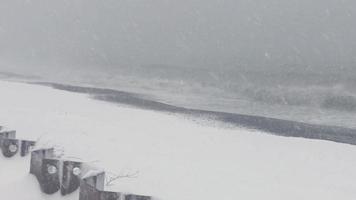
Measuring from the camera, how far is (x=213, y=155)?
49.2ft

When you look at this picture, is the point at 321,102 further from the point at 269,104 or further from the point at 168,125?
the point at 168,125

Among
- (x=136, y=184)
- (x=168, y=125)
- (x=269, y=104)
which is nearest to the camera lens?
(x=136, y=184)

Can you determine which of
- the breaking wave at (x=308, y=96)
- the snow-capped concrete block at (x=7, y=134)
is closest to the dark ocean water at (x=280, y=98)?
the breaking wave at (x=308, y=96)

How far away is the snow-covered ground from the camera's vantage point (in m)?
9.38

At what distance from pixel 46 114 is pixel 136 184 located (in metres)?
12.2

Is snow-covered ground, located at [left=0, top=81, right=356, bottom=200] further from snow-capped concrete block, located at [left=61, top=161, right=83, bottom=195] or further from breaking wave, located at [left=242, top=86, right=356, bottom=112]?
breaking wave, located at [left=242, top=86, right=356, bottom=112]

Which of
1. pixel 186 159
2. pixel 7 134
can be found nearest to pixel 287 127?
pixel 186 159

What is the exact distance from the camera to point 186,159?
13570mm

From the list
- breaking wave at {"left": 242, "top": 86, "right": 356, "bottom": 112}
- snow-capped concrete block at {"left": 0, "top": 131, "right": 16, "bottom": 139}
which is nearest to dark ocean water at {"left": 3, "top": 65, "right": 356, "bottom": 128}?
breaking wave at {"left": 242, "top": 86, "right": 356, "bottom": 112}

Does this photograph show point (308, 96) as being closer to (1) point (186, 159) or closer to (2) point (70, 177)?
(1) point (186, 159)

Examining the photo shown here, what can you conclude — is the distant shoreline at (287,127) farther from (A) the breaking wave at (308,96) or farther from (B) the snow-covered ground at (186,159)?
(A) the breaking wave at (308,96)

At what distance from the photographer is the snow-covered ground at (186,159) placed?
9.38m

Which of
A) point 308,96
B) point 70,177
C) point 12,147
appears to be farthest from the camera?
point 308,96

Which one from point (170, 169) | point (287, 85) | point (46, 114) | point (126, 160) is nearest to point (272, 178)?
point (170, 169)
